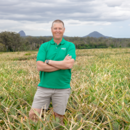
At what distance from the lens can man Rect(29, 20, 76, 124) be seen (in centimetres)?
261

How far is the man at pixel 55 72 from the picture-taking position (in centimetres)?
261

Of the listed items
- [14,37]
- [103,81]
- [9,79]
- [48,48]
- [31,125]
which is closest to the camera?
[31,125]

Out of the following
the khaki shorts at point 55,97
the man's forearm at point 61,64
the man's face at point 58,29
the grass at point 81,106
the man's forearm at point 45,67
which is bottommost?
the grass at point 81,106

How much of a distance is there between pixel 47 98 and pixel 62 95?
0.30m

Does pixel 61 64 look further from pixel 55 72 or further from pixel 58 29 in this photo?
pixel 58 29

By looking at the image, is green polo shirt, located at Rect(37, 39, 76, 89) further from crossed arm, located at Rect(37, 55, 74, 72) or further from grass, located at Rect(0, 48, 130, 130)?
grass, located at Rect(0, 48, 130, 130)

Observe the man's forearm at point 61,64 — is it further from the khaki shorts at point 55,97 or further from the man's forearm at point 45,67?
the khaki shorts at point 55,97

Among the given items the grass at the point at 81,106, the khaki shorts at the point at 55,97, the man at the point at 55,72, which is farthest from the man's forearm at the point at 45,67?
the grass at the point at 81,106

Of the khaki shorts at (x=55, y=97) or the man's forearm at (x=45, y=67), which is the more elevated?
the man's forearm at (x=45, y=67)

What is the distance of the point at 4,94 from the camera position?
369 centimetres

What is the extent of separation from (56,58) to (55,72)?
0.82ft

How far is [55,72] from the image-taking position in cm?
263

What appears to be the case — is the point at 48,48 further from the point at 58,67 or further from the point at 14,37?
the point at 14,37

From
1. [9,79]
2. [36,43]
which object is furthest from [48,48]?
[36,43]
